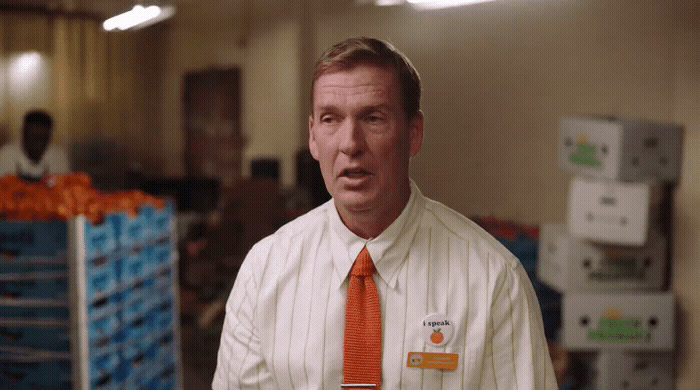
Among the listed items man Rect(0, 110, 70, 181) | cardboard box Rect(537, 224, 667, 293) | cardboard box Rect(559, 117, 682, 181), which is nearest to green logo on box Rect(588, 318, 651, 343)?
cardboard box Rect(537, 224, 667, 293)

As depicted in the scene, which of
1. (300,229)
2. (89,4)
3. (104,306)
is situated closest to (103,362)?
(104,306)

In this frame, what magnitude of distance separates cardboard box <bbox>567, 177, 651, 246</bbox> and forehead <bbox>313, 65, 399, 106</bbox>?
255 centimetres

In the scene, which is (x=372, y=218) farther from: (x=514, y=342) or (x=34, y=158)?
(x=34, y=158)

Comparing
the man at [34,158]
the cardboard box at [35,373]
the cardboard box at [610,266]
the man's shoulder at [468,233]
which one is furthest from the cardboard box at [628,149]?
the man at [34,158]

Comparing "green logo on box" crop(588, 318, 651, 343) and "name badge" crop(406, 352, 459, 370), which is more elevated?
"name badge" crop(406, 352, 459, 370)

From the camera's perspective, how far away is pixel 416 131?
163 cm

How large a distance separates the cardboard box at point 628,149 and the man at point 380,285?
90.6 inches

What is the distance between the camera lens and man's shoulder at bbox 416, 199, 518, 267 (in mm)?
1578

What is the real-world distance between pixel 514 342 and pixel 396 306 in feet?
0.89

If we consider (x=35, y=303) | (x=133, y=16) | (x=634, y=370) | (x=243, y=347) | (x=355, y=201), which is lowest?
(x=634, y=370)

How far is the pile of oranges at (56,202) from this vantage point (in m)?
3.29

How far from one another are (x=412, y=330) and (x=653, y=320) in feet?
8.92

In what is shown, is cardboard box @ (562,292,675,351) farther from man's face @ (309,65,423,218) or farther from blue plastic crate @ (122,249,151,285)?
man's face @ (309,65,423,218)

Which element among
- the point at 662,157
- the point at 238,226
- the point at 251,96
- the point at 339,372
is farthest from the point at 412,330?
the point at 251,96
